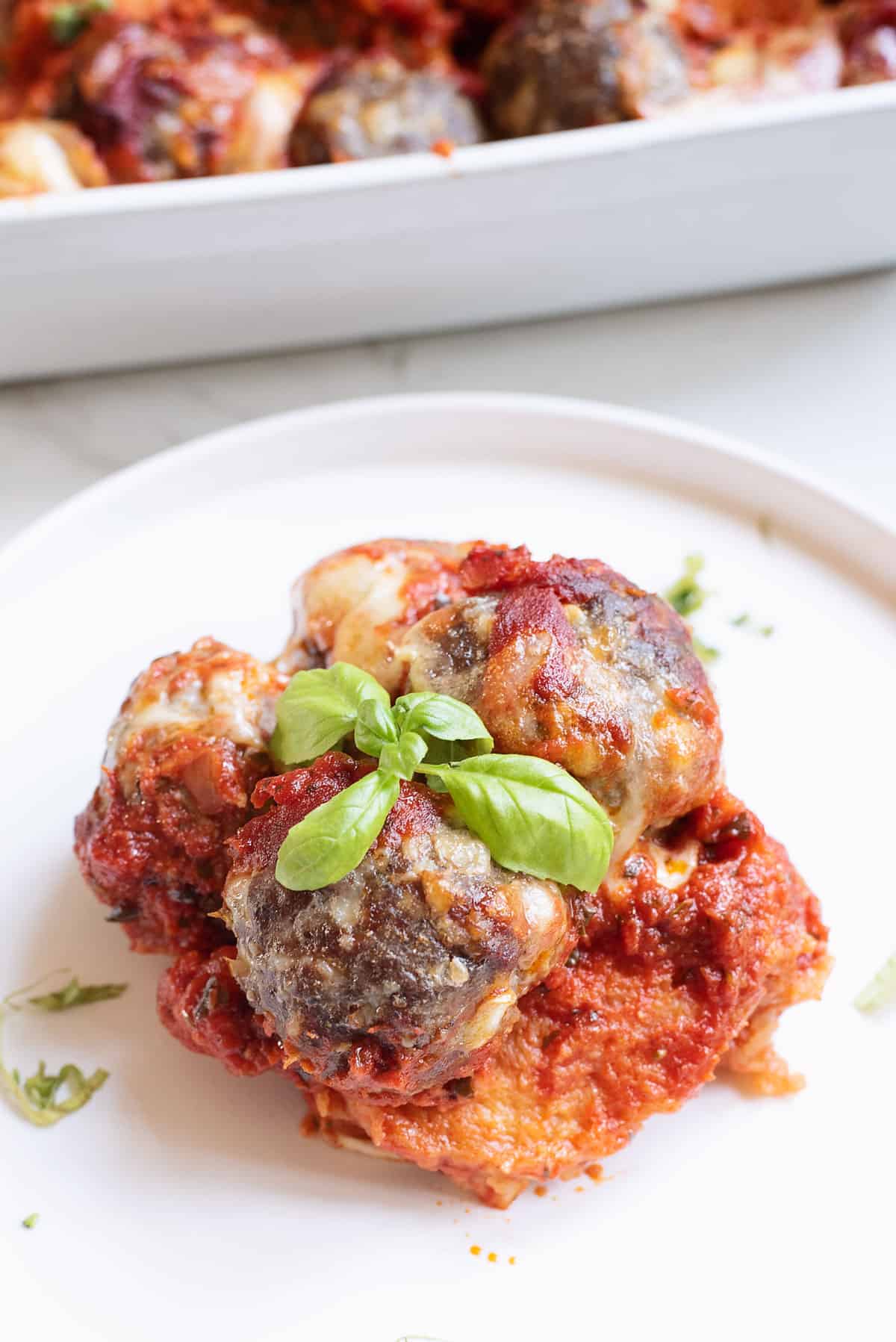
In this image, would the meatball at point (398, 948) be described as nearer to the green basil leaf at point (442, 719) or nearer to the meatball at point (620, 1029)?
the green basil leaf at point (442, 719)

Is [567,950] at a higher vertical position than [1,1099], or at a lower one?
higher

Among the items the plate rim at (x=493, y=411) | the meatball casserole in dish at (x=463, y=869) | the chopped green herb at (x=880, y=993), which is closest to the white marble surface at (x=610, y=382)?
the plate rim at (x=493, y=411)

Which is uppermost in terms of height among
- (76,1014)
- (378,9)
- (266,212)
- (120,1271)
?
(378,9)

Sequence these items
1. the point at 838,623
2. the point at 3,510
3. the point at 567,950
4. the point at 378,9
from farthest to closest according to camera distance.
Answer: the point at 378,9 → the point at 3,510 → the point at 838,623 → the point at 567,950

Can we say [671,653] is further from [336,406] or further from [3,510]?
[3,510]

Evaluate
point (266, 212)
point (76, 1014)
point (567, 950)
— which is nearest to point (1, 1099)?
point (76, 1014)

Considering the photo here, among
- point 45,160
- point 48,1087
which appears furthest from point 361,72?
point 48,1087

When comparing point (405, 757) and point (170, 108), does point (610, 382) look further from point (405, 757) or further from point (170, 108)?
point (405, 757)
